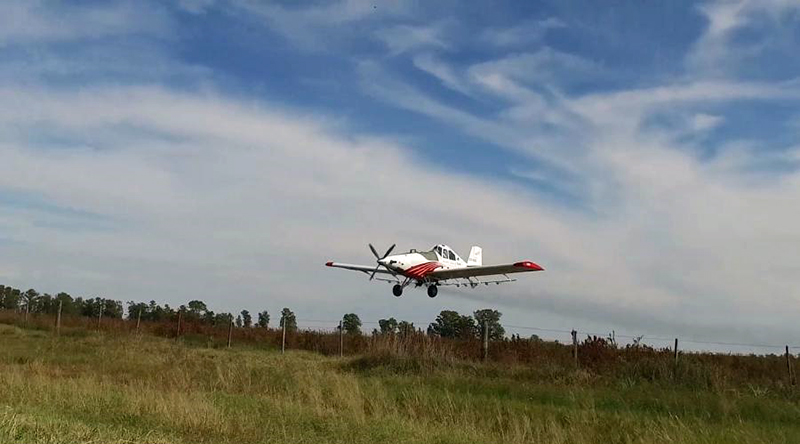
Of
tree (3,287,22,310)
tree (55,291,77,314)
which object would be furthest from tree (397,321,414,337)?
tree (3,287,22,310)

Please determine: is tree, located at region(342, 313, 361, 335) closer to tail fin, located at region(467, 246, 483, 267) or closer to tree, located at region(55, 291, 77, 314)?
tail fin, located at region(467, 246, 483, 267)

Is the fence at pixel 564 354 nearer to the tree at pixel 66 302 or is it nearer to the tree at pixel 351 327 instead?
the tree at pixel 351 327

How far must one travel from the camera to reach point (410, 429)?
9.70 meters

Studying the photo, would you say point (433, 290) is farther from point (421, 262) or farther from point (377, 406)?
point (377, 406)

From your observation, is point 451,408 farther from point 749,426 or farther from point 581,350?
point 581,350

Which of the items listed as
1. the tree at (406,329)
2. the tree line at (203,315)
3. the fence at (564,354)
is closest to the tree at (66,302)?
the tree line at (203,315)

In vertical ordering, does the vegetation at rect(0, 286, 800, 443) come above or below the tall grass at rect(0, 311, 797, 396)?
below

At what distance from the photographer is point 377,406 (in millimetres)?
12211

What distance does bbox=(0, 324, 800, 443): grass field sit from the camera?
8.83 metres

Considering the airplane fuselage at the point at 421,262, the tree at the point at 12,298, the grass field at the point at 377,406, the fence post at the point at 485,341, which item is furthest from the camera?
the tree at the point at 12,298

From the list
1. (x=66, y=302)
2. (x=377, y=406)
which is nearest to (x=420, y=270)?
(x=377, y=406)

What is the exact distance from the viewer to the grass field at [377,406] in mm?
8828

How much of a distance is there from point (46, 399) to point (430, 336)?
53.0ft

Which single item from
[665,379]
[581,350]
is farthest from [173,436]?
[581,350]
